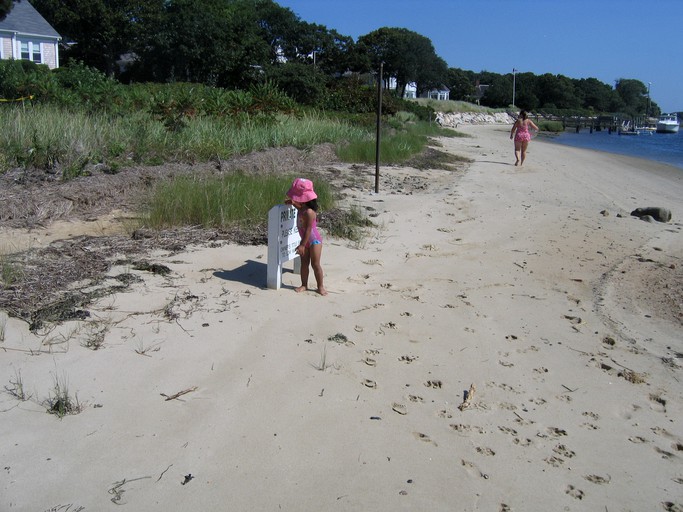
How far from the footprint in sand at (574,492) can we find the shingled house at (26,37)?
45.7 meters

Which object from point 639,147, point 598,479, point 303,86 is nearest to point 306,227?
point 598,479

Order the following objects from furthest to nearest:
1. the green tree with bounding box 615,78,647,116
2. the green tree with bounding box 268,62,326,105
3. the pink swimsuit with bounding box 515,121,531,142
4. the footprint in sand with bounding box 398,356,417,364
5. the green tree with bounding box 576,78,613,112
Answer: the green tree with bounding box 615,78,647,116, the green tree with bounding box 576,78,613,112, the green tree with bounding box 268,62,326,105, the pink swimsuit with bounding box 515,121,531,142, the footprint in sand with bounding box 398,356,417,364

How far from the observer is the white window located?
43.0m

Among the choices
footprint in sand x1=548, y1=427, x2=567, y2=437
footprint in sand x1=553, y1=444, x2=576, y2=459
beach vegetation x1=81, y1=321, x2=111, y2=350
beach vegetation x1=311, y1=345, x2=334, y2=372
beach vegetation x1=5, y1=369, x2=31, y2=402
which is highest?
beach vegetation x1=81, y1=321, x2=111, y2=350

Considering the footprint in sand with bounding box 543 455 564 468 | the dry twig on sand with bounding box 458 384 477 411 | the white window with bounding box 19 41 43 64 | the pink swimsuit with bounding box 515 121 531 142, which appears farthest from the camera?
the white window with bounding box 19 41 43 64

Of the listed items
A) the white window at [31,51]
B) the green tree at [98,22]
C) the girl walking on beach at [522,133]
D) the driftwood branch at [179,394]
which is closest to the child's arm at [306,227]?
the driftwood branch at [179,394]

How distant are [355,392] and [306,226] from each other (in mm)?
2065

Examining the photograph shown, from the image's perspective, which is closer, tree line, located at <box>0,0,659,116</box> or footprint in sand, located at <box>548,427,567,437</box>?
footprint in sand, located at <box>548,427,567,437</box>

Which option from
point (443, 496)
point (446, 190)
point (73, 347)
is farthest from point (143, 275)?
point (446, 190)

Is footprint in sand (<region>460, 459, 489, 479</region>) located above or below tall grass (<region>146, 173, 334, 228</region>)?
below

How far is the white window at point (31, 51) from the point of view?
43.0 metres

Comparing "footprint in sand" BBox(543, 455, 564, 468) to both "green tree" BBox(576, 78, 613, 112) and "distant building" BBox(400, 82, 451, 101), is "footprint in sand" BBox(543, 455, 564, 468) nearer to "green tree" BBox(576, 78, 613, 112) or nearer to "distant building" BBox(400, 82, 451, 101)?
"distant building" BBox(400, 82, 451, 101)

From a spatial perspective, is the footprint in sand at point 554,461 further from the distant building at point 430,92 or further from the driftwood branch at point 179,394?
the distant building at point 430,92

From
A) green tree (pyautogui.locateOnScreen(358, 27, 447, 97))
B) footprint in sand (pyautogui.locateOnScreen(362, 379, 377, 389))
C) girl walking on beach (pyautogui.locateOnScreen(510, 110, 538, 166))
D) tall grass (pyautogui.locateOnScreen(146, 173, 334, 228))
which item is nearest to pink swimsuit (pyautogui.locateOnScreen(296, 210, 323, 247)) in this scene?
footprint in sand (pyautogui.locateOnScreen(362, 379, 377, 389))
